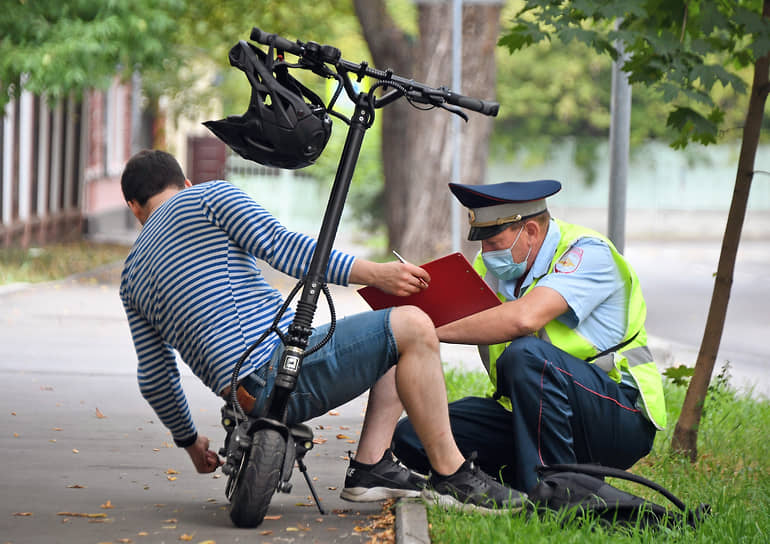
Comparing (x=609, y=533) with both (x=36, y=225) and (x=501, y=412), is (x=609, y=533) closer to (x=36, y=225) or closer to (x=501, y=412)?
(x=501, y=412)

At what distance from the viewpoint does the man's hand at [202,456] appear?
4.96 metres

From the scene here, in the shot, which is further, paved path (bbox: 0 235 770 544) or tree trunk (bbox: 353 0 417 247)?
tree trunk (bbox: 353 0 417 247)

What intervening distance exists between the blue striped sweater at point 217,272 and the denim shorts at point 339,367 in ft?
0.36

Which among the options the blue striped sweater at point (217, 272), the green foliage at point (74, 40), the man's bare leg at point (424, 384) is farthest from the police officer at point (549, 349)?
the green foliage at point (74, 40)

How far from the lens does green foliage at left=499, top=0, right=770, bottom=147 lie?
18.8ft

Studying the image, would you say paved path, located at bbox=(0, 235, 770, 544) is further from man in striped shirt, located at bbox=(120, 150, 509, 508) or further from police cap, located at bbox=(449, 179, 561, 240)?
police cap, located at bbox=(449, 179, 561, 240)

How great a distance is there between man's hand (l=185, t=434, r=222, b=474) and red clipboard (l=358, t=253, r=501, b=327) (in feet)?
2.92

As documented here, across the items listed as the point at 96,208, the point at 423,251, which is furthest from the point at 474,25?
the point at 96,208

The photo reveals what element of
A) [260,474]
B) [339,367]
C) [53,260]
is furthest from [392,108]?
[260,474]

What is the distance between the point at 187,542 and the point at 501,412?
1574 mm

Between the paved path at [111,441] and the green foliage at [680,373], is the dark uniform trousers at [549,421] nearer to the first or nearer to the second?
the paved path at [111,441]

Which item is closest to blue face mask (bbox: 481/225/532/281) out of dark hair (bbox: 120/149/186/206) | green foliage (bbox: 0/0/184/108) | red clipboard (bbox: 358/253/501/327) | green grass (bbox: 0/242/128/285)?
red clipboard (bbox: 358/253/501/327)

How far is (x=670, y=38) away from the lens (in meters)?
5.88

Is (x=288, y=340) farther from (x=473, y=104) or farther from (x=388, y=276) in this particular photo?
(x=473, y=104)
